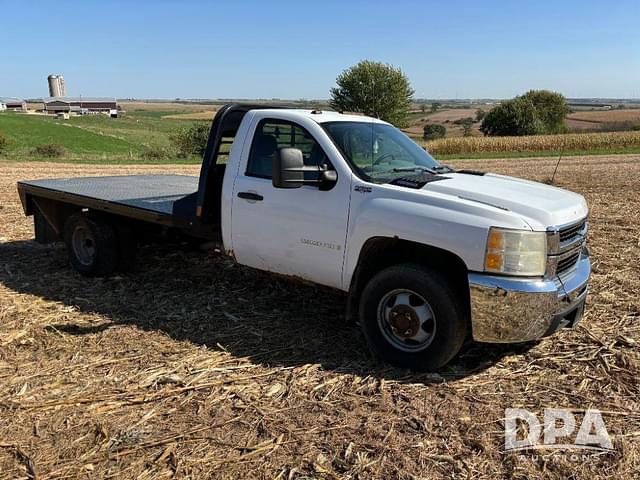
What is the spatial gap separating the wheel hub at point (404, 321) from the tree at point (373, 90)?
58636 millimetres

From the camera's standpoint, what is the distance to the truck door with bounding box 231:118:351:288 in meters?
4.62

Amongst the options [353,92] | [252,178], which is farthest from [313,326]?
[353,92]

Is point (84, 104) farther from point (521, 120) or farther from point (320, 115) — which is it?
point (320, 115)

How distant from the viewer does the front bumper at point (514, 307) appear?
12.6 feet

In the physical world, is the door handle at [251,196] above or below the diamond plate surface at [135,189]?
above

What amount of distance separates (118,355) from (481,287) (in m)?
2.93

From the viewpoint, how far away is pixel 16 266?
7.32 meters

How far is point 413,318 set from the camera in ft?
13.9

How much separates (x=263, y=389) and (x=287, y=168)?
64.8 inches

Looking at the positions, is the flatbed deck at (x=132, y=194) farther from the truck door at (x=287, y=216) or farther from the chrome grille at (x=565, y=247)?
the chrome grille at (x=565, y=247)

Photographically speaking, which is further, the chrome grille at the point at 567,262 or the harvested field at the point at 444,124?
the harvested field at the point at 444,124

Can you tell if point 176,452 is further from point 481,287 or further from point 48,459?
point 481,287

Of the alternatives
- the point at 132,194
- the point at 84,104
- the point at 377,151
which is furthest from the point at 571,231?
the point at 84,104

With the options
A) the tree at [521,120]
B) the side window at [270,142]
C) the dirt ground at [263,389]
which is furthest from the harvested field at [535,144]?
the side window at [270,142]
